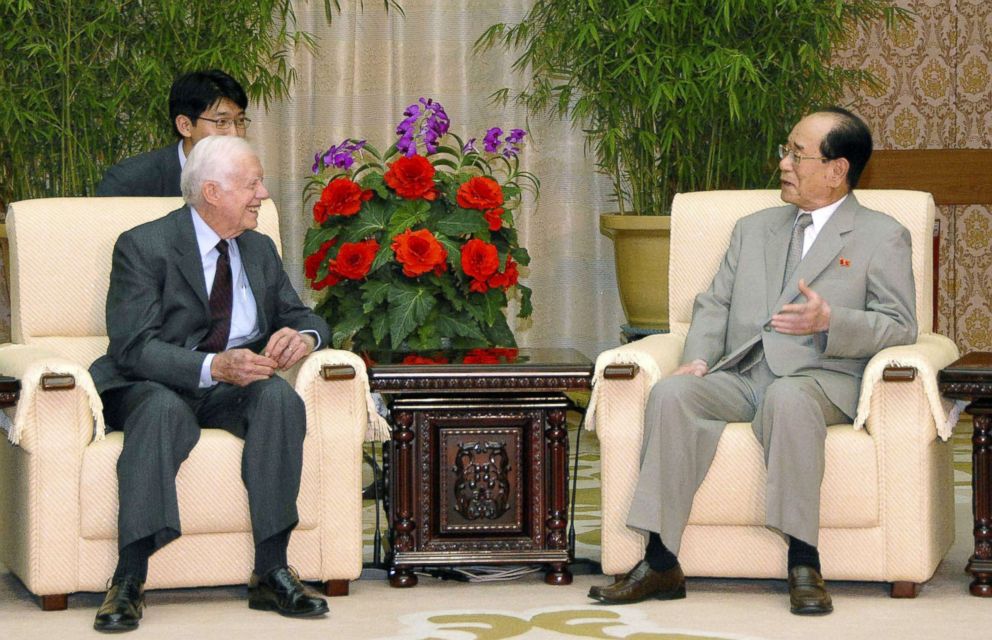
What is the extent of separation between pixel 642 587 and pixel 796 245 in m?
0.97

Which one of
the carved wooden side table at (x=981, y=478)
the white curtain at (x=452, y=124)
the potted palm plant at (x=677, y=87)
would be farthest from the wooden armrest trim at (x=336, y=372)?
the white curtain at (x=452, y=124)

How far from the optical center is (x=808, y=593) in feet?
11.1

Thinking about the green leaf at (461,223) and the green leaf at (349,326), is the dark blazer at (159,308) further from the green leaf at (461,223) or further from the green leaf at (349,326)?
the green leaf at (461,223)

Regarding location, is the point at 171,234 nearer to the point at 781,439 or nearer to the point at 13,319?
the point at 13,319

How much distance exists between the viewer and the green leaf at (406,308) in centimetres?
423

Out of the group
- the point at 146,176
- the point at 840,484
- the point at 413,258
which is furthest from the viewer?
the point at 146,176

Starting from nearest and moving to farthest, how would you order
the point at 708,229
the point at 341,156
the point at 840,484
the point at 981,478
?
the point at 840,484, the point at 981,478, the point at 708,229, the point at 341,156

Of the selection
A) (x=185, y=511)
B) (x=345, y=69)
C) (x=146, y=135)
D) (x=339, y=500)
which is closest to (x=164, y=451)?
(x=185, y=511)

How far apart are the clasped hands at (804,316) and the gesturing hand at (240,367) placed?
3.92 feet

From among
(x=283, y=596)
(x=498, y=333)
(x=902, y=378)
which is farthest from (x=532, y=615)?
(x=498, y=333)

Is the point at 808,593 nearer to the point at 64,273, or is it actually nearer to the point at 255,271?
the point at 255,271

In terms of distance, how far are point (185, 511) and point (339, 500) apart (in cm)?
36

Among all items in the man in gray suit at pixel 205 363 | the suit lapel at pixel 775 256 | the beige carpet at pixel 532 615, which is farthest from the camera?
the suit lapel at pixel 775 256

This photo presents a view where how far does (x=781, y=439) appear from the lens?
3.43 metres
